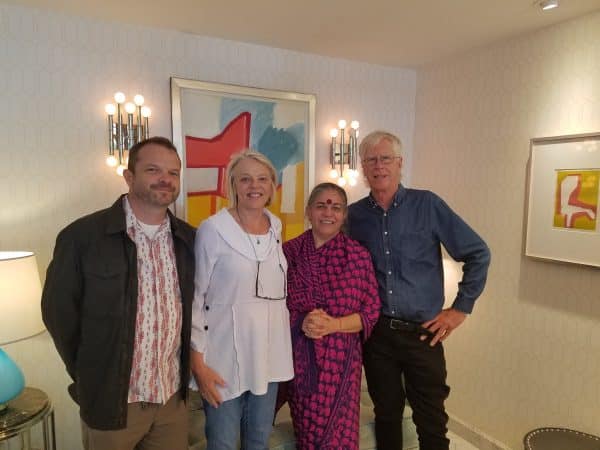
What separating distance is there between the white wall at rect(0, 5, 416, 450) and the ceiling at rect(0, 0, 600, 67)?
0.32 feet

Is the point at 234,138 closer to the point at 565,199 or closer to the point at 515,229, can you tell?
the point at 515,229

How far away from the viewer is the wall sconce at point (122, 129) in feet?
7.43

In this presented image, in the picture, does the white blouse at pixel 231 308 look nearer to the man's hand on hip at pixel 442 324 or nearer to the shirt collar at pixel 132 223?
the shirt collar at pixel 132 223

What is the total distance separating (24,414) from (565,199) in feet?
8.66

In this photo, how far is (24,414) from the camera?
1842 millimetres

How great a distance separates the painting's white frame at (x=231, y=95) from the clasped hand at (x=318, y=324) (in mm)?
1202

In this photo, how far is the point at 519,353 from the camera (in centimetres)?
249

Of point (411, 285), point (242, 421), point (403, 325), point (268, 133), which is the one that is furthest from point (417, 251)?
point (268, 133)

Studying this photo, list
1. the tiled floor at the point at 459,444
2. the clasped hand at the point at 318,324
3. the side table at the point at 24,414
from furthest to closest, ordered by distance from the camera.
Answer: the tiled floor at the point at 459,444 → the side table at the point at 24,414 → the clasped hand at the point at 318,324

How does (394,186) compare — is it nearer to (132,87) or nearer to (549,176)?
(549,176)

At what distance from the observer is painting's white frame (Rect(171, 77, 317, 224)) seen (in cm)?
244

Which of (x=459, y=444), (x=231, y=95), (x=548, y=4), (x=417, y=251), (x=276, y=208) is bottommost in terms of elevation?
(x=459, y=444)

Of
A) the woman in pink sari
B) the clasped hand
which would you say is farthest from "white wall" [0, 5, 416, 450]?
the clasped hand

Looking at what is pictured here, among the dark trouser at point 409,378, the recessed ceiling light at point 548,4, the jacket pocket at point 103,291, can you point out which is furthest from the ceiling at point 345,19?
the dark trouser at point 409,378
